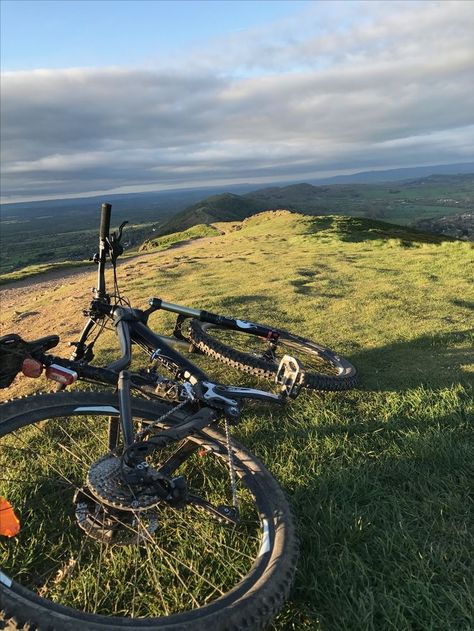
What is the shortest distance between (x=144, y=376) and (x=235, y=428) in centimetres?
148

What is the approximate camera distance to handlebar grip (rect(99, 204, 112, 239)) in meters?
4.47

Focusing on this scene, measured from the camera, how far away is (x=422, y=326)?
9258 mm

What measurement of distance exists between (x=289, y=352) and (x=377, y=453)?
3.56 m

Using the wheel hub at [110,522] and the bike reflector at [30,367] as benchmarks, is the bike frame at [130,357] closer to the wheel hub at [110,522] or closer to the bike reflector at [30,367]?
the bike reflector at [30,367]

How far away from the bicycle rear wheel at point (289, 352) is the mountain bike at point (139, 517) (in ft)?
6.09

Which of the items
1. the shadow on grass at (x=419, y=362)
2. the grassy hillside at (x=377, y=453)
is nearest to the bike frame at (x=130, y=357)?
the grassy hillside at (x=377, y=453)

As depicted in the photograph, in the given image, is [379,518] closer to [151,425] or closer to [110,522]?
[151,425]

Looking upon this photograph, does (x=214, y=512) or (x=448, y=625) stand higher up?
(x=214, y=512)

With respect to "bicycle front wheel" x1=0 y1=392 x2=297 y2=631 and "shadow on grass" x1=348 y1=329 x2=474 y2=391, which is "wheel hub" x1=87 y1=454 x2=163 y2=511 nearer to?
"bicycle front wheel" x1=0 y1=392 x2=297 y2=631

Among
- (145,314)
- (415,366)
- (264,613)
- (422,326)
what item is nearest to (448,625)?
(264,613)

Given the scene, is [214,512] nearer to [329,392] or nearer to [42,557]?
[42,557]

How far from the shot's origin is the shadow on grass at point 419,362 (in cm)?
657

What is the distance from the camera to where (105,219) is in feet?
15.2

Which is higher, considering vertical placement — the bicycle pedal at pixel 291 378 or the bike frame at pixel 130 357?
the bike frame at pixel 130 357
